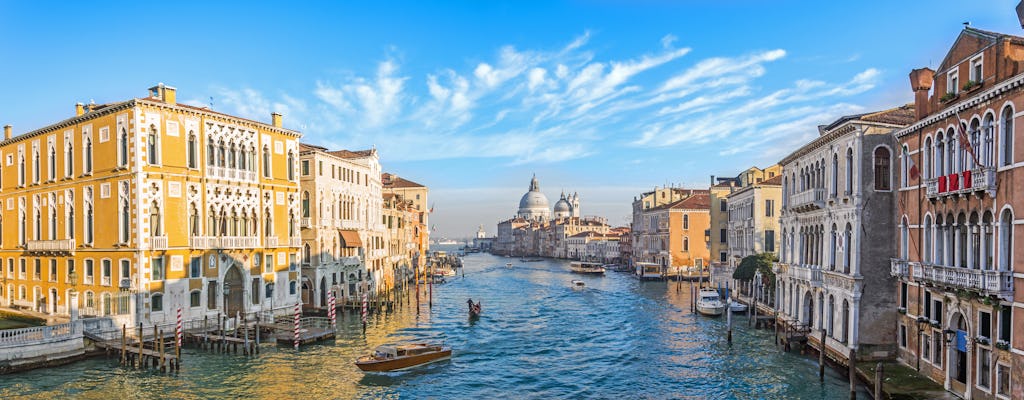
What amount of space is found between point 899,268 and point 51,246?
3246cm

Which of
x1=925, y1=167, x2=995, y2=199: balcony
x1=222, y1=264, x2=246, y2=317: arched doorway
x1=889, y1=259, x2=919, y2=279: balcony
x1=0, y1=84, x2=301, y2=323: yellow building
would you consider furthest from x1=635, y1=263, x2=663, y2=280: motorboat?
x1=925, y1=167, x2=995, y2=199: balcony

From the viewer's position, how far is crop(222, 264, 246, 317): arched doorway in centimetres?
2914

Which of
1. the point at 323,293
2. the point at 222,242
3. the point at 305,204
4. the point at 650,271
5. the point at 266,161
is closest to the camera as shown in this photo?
the point at 222,242

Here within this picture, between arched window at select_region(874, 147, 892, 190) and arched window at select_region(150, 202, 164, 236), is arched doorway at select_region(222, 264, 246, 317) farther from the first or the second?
arched window at select_region(874, 147, 892, 190)

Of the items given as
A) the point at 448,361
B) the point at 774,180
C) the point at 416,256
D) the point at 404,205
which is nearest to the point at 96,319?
the point at 448,361

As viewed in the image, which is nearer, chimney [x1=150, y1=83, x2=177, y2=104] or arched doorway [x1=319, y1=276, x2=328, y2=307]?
chimney [x1=150, y1=83, x2=177, y2=104]

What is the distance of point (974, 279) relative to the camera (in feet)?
50.1

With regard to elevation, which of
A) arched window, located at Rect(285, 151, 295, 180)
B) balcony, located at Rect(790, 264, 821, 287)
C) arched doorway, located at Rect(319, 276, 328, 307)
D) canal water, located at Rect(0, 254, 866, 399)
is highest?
arched window, located at Rect(285, 151, 295, 180)

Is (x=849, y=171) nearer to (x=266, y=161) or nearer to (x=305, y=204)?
(x=266, y=161)

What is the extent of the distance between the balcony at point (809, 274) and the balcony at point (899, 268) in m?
3.83

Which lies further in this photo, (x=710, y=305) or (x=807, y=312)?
(x=710, y=305)

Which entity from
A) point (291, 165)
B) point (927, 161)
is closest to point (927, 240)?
point (927, 161)

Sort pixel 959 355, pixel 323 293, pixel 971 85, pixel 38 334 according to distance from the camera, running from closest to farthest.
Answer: pixel 971 85
pixel 959 355
pixel 38 334
pixel 323 293

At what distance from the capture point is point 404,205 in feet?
→ 188
